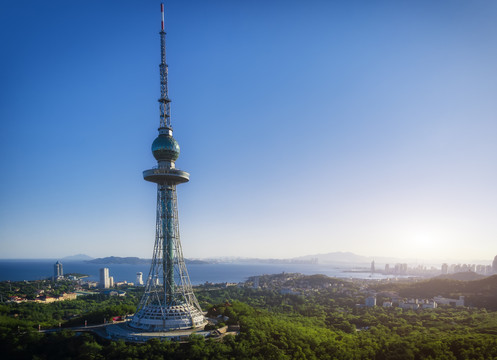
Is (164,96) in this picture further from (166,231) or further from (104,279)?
(104,279)

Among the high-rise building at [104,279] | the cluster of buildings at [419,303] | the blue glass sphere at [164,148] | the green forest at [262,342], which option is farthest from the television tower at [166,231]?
the high-rise building at [104,279]

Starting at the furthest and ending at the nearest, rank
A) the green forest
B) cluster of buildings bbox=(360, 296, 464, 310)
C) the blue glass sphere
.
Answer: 1. cluster of buildings bbox=(360, 296, 464, 310)
2. the blue glass sphere
3. the green forest

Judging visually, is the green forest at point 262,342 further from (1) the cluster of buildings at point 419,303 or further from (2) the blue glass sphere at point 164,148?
(2) the blue glass sphere at point 164,148

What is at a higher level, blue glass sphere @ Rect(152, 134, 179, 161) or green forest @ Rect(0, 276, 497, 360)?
blue glass sphere @ Rect(152, 134, 179, 161)

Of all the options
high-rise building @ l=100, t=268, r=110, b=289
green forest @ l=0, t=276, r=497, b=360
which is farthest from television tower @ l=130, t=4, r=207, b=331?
high-rise building @ l=100, t=268, r=110, b=289

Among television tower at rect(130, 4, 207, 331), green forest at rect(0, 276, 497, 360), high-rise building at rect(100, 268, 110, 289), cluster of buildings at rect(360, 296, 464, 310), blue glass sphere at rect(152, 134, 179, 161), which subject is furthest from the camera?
high-rise building at rect(100, 268, 110, 289)

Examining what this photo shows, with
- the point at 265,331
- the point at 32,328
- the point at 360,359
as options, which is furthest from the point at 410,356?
the point at 32,328

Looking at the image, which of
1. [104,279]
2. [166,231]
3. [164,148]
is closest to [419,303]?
[166,231]

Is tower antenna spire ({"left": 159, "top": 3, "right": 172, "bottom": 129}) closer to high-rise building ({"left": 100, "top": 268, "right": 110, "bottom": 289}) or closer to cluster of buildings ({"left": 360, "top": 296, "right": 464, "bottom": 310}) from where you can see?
cluster of buildings ({"left": 360, "top": 296, "right": 464, "bottom": 310})
